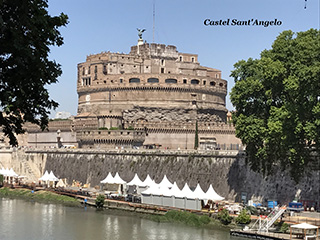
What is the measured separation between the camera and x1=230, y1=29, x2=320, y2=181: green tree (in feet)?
155

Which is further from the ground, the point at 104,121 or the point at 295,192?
the point at 104,121

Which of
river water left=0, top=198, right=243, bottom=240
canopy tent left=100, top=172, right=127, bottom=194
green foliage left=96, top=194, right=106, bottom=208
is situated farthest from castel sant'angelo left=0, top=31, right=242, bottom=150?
river water left=0, top=198, right=243, bottom=240

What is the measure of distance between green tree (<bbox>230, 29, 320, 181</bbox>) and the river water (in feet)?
29.6

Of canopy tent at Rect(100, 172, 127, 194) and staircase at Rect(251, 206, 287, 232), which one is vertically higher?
canopy tent at Rect(100, 172, 127, 194)

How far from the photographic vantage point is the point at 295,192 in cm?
5156

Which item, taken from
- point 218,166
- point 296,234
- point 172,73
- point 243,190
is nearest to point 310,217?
point 296,234

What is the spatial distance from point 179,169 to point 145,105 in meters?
33.0

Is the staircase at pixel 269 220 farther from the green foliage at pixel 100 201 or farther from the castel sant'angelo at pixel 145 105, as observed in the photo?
the castel sant'angelo at pixel 145 105

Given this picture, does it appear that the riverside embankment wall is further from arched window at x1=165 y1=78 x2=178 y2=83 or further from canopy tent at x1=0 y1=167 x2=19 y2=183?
arched window at x1=165 y1=78 x2=178 y2=83

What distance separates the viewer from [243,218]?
46.5 metres

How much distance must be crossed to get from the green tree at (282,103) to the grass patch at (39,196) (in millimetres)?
21523

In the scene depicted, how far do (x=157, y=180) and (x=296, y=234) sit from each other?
1080 inches

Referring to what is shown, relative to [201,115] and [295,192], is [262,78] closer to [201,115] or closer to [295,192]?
[295,192]

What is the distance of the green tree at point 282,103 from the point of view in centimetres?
4719
